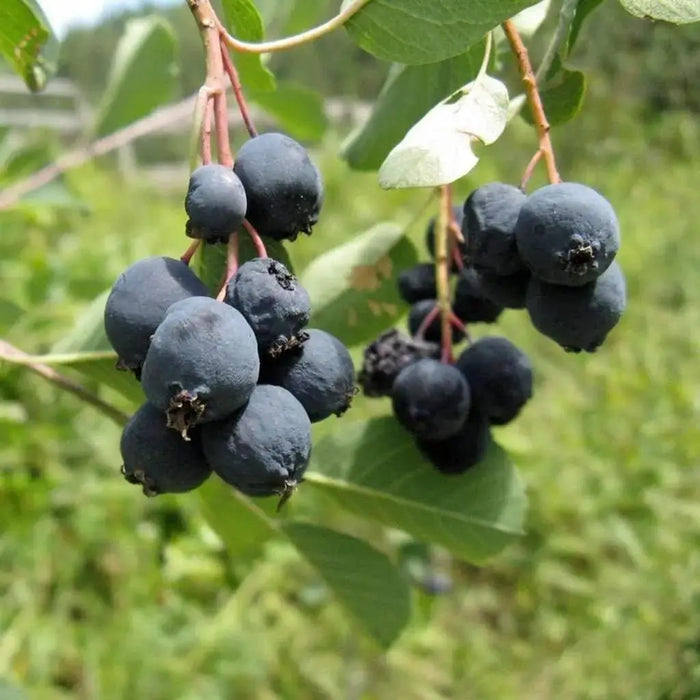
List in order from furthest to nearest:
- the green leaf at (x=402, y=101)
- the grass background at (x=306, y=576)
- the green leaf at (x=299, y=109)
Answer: the grass background at (x=306, y=576)
the green leaf at (x=299, y=109)
the green leaf at (x=402, y=101)

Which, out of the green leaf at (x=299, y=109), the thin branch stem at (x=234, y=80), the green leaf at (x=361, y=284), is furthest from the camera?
the green leaf at (x=299, y=109)

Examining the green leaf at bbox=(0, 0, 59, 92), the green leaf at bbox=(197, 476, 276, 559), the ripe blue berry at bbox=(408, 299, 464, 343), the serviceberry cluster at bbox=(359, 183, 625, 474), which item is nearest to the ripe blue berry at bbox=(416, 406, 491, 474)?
the serviceberry cluster at bbox=(359, 183, 625, 474)

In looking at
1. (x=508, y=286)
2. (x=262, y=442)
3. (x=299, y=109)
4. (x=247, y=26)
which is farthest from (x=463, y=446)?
(x=299, y=109)

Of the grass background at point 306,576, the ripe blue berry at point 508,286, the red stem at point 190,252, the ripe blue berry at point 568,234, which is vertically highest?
the ripe blue berry at point 568,234

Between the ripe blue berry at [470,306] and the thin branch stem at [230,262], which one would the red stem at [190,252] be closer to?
the thin branch stem at [230,262]

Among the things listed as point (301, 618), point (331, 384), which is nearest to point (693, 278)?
point (301, 618)

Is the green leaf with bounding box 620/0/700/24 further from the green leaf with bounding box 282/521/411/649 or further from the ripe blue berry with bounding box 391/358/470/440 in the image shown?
the green leaf with bounding box 282/521/411/649

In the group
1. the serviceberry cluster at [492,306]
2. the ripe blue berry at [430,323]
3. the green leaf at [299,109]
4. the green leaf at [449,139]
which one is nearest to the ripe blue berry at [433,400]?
the serviceberry cluster at [492,306]
